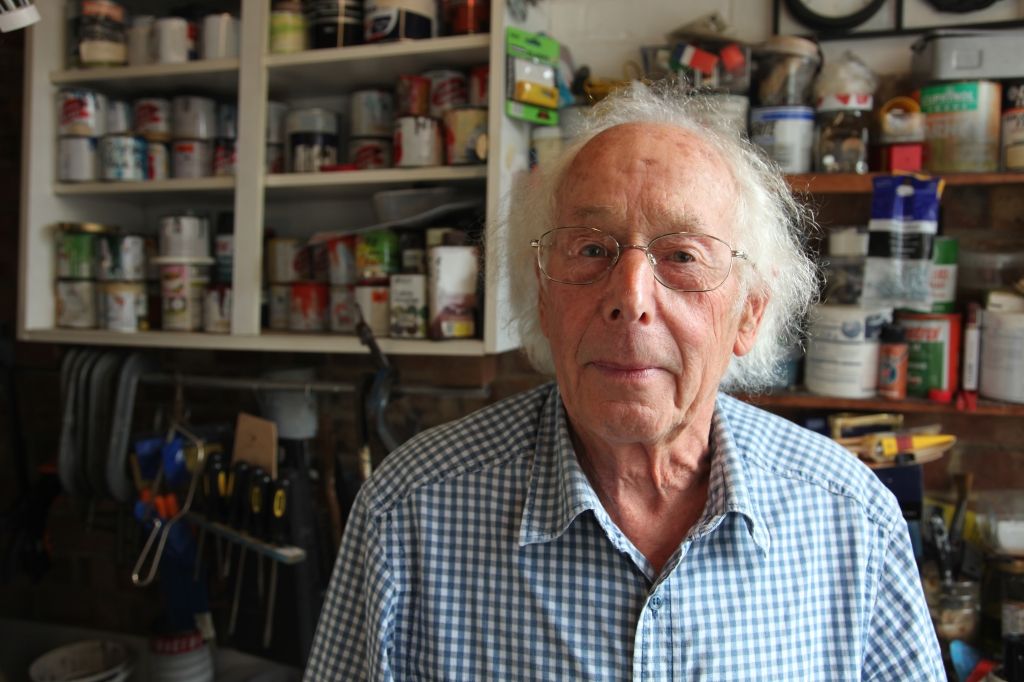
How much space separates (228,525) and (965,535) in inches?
57.1

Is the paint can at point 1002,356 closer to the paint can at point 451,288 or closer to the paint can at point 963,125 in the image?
the paint can at point 963,125

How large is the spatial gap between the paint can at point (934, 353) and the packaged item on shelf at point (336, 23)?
1.22m

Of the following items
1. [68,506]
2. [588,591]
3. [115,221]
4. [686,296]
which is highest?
[115,221]

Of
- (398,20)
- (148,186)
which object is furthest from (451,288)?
(148,186)

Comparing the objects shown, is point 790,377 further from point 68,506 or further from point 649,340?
point 68,506

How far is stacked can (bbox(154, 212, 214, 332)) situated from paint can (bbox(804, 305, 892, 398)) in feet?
4.21

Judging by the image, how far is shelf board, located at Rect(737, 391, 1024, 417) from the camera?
138 centimetres

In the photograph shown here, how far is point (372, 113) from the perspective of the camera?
5.34ft

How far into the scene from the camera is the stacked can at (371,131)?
1622 mm

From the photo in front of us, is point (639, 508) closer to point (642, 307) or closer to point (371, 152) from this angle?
point (642, 307)

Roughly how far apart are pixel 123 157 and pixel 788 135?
4.56ft

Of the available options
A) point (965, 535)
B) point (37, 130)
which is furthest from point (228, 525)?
point (965, 535)

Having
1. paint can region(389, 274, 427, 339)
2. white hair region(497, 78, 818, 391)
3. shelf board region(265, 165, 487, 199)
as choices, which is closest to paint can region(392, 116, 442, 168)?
shelf board region(265, 165, 487, 199)

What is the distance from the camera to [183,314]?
168 centimetres
